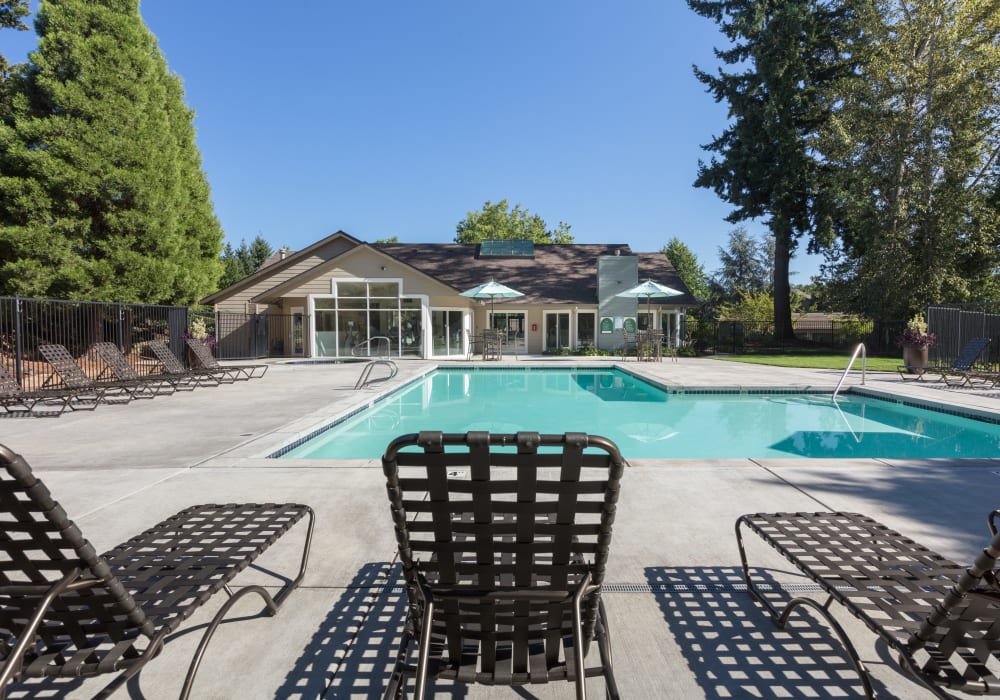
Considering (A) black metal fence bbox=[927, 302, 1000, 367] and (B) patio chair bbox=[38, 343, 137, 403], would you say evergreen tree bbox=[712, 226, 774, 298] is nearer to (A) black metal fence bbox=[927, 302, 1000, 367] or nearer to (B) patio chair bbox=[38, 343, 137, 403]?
(A) black metal fence bbox=[927, 302, 1000, 367]

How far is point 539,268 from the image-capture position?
27.6m

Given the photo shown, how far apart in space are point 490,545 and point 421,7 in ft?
77.1

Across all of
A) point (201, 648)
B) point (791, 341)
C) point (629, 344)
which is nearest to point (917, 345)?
point (629, 344)

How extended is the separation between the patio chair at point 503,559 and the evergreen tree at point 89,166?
21.1m

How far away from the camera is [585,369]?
17672 millimetres

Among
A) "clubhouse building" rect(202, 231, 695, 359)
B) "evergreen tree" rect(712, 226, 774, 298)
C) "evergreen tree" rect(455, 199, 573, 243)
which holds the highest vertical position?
"evergreen tree" rect(455, 199, 573, 243)

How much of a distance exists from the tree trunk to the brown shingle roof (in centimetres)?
492

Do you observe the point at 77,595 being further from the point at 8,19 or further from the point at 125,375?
the point at 8,19

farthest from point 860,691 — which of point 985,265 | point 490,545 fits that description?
point 985,265

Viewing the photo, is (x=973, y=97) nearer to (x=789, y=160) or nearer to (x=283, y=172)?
(x=789, y=160)

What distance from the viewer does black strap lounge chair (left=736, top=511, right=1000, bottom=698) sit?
145 cm

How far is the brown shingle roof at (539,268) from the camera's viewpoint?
25.3 metres

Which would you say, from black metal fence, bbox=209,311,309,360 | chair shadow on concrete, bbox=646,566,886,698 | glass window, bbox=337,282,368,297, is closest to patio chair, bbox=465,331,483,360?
glass window, bbox=337,282,368,297

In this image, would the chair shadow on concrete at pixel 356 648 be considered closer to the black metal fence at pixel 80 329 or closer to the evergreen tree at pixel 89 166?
the black metal fence at pixel 80 329
